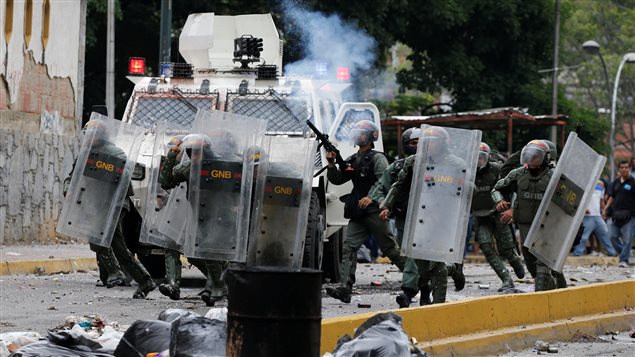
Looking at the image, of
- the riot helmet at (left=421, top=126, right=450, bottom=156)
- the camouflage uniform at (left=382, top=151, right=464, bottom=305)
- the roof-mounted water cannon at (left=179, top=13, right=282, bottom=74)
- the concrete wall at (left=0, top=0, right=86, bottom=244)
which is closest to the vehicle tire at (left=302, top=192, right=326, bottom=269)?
the camouflage uniform at (left=382, top=151, right=464, bottom=305)

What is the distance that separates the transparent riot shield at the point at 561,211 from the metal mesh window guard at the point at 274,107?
347 centimetres

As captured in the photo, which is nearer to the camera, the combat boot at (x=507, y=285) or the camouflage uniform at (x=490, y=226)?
the combat boot at (x=507, y=285)

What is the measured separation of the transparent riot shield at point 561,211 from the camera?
475 inches

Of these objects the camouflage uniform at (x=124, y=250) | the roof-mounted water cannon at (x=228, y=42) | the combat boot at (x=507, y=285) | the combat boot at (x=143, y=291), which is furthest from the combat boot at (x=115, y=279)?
the combat boot at (x=507, y=285)

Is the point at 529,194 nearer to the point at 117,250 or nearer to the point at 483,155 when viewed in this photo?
the point at 483,155

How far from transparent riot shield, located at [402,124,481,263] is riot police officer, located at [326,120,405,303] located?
1.57m

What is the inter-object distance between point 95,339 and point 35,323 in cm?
285

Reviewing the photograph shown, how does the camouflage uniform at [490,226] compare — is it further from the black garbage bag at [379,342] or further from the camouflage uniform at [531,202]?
the black garbage bag at [379,342]

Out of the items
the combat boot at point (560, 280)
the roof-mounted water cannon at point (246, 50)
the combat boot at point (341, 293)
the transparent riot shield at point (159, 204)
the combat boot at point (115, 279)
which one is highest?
the roof-mounted water cannon at point (246, 50)

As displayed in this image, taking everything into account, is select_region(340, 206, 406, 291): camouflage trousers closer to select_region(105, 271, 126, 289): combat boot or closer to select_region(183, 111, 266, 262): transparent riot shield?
select_region(183, 111, 266, 262): transparent riot shield

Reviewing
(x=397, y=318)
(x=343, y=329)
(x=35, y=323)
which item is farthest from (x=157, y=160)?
(x=397, y=318)

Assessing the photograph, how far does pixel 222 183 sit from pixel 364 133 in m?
2.13

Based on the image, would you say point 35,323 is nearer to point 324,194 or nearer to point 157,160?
point 157,160

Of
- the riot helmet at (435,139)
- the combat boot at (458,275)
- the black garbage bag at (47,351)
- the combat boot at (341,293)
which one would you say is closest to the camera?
the black garbage bag at (47,351)
